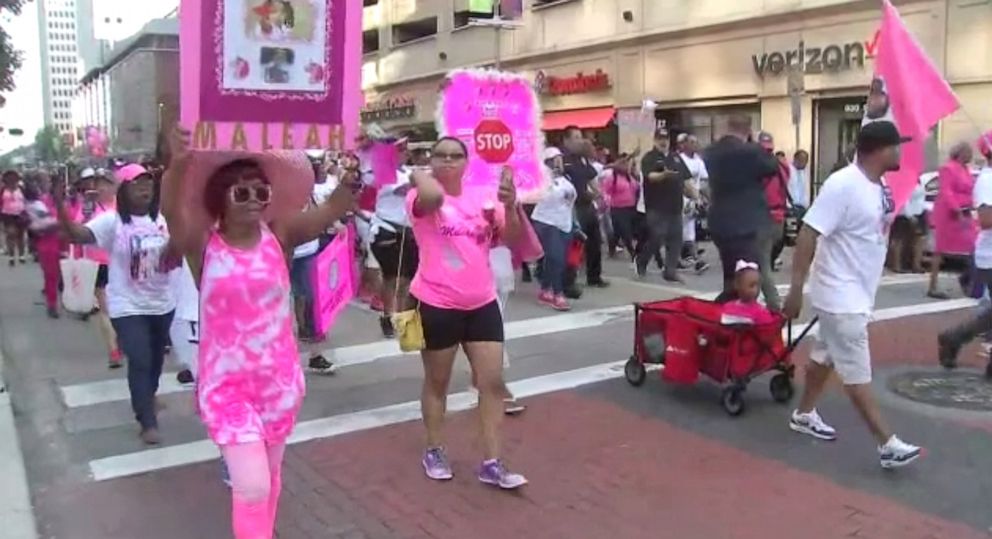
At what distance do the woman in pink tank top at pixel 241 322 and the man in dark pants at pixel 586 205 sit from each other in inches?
317

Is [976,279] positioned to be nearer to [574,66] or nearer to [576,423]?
[576,423]

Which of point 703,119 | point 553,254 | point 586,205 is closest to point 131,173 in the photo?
point 553,254

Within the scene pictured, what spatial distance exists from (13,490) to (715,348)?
4.05 m

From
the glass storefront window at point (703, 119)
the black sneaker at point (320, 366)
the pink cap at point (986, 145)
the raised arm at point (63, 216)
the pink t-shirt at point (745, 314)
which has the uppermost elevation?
the glass storefront window at point (703, 119)

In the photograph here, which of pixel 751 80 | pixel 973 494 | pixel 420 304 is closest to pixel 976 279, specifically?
pixel 973 494

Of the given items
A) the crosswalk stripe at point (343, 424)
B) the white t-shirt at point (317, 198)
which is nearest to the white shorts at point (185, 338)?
the crosswalk stripe at point (343, 424)

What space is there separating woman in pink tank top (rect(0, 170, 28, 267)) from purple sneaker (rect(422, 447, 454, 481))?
14.4 metres

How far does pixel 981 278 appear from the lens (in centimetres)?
746

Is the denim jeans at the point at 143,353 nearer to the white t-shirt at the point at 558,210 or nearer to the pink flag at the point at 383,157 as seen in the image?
the pink flag at the point at 383,157

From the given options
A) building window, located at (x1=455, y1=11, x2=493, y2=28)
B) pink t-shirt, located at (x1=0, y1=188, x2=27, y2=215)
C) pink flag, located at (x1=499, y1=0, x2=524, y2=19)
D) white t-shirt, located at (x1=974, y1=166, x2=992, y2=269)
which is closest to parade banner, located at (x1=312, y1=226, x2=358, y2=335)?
white t-shirt, located at (x1=974, y1=166, x2=992, y2=269)

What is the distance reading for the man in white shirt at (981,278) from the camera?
719cm

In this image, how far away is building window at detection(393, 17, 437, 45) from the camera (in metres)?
41.6

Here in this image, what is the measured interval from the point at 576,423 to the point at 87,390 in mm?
3730

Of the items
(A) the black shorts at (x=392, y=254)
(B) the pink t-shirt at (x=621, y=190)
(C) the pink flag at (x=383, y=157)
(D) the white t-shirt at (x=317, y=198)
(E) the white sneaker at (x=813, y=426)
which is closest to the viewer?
(E) the white sneaker at (x=813, y=426)
